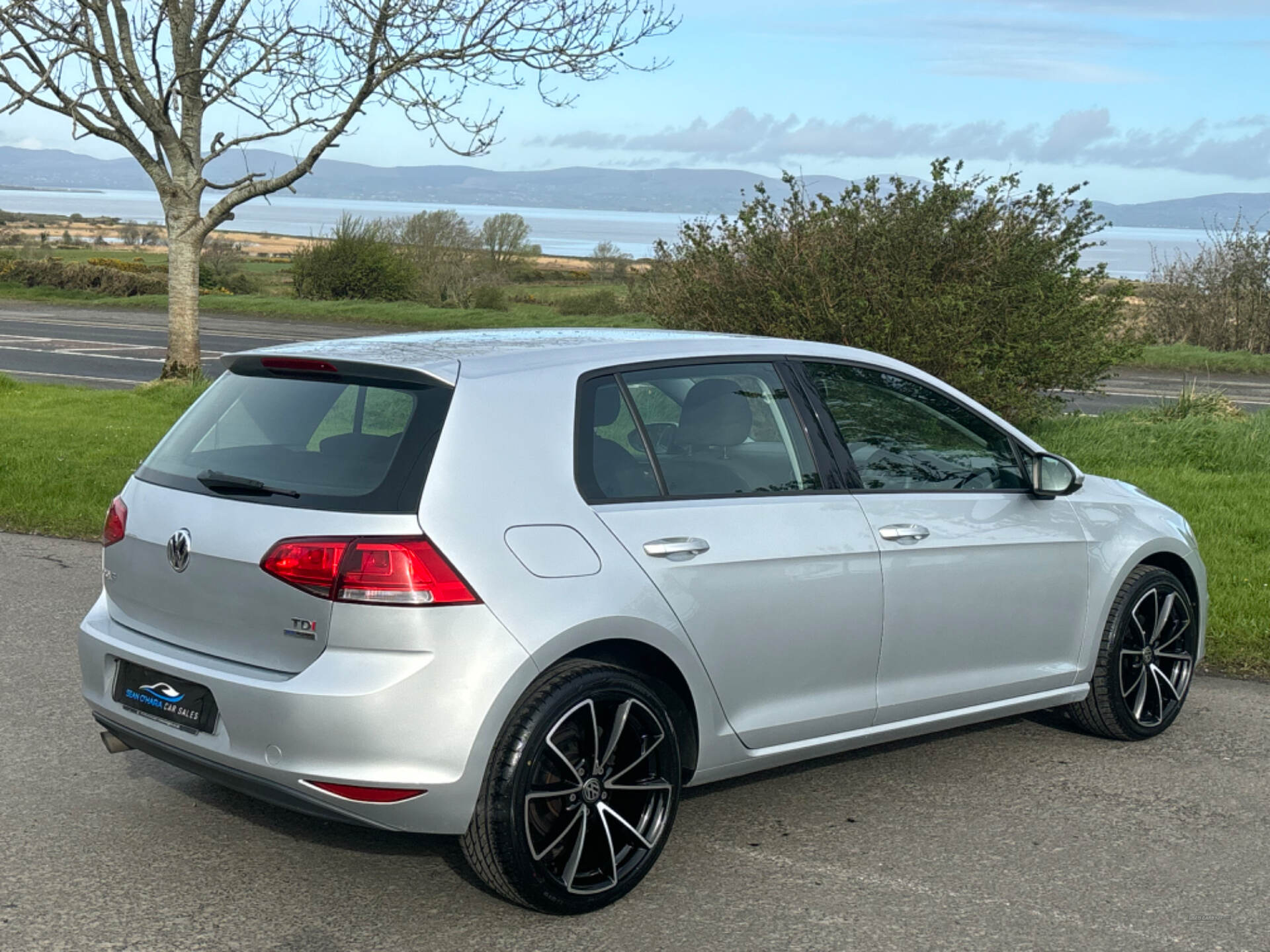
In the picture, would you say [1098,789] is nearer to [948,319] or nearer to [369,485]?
[369,485]

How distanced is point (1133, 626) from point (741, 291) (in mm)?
8532

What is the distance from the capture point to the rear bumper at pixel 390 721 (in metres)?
Result: 3.81

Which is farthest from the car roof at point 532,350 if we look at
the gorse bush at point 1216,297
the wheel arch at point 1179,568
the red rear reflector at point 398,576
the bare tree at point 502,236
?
the bare tree at point 502,236

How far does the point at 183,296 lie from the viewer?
18.9 metres

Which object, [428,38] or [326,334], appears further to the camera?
[326,334]

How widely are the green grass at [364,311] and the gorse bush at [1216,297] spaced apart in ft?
34.4

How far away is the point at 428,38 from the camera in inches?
659

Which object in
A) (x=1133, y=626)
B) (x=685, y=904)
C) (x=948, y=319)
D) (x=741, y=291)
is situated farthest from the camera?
(x=741, y=291)

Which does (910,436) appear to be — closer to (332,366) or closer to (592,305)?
(332,366)

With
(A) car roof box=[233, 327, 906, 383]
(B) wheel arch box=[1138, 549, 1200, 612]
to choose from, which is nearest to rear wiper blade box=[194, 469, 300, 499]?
(A) car roof box=[233, 327, 906, 383]

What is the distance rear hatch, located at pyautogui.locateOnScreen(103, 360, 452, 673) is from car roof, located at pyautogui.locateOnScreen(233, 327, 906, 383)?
0.33 feet

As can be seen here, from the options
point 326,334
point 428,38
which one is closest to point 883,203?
point 428,38

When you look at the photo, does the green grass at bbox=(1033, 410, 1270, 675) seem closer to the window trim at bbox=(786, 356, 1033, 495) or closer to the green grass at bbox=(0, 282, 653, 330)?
the window trim at bbox=(786, 356, 1033, 495)

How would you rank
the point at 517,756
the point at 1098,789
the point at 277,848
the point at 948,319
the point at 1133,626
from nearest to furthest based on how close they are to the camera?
the point at 517,756 → the point at 277,848 → the point at 1098,789 → the point at 1133,626 → the point at 948,319
